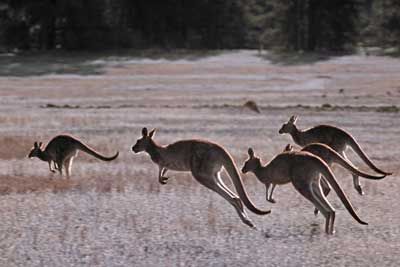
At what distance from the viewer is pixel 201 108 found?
30.6 m

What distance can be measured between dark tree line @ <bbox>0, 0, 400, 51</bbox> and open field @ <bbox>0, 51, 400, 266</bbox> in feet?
55.5

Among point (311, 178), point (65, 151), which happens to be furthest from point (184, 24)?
point (311, 178)

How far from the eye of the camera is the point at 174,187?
47.9 ft

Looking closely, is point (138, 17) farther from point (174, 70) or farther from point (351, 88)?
point (351, 88)

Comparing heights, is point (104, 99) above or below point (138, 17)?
below

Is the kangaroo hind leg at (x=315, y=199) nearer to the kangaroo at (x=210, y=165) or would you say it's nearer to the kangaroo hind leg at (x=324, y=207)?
the kangaroo hind leg at (x=324, y=207)

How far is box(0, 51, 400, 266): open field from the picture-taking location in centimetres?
1045

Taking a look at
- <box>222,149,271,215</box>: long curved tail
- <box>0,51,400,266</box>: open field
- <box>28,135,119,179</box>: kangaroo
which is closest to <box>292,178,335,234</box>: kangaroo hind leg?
<box>0,51,400,266</box>: open field

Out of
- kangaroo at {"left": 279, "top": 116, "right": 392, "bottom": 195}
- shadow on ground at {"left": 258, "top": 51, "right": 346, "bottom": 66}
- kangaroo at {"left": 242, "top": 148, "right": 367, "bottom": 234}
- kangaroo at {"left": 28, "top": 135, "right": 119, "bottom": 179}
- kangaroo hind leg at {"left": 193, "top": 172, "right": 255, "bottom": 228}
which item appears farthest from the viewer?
→ shadow on ground at {"left": 258, "top": 51, "right": 346, "bottom": 66}

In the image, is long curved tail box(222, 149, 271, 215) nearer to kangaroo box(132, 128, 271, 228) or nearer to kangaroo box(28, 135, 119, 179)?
kangaroo box(132, 128, 271, 228)

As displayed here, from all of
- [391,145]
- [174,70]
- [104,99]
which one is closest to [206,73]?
[174,70]

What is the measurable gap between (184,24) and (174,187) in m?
49.5

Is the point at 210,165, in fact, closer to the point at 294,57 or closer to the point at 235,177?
the point at 235,177

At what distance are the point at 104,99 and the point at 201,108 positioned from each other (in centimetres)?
594
